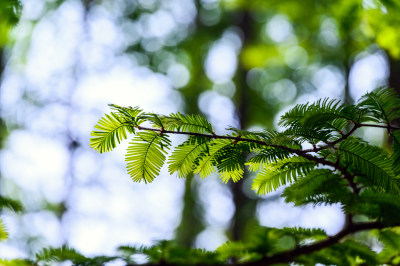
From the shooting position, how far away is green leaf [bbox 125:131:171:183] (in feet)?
3.53

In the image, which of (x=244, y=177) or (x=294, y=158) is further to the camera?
(x=244, y=177)

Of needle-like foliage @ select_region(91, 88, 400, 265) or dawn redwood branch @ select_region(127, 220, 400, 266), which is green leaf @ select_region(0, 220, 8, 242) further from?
dawn redwood branch @ select_region(127, 220, 400, 266)

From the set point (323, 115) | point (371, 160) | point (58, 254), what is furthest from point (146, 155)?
point (371, 160)

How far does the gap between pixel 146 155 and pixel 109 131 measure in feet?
0.49

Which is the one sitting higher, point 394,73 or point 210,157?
point 394,73

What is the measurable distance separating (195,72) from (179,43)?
73 cm

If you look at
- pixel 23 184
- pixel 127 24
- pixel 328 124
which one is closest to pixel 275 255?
pixel 328 124

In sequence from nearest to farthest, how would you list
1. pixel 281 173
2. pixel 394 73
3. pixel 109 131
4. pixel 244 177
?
pixel 109 131 → pixel 281 173 → pixel 394 73 → pixel 244 177

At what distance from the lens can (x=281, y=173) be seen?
1.21m

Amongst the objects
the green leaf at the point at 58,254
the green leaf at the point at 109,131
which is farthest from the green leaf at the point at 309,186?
the green leaf at the point at 58,254

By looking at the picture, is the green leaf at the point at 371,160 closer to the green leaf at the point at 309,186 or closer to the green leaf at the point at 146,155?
the green leaf at the point at 309,186

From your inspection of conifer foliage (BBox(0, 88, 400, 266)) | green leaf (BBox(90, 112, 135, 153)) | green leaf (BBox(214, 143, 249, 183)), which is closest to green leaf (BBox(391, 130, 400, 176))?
conifer foliage (BBox(0, 88, 400, 266))

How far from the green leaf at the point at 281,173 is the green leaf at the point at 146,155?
16.2 inches

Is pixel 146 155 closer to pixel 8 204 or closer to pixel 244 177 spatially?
pixel 8 204
